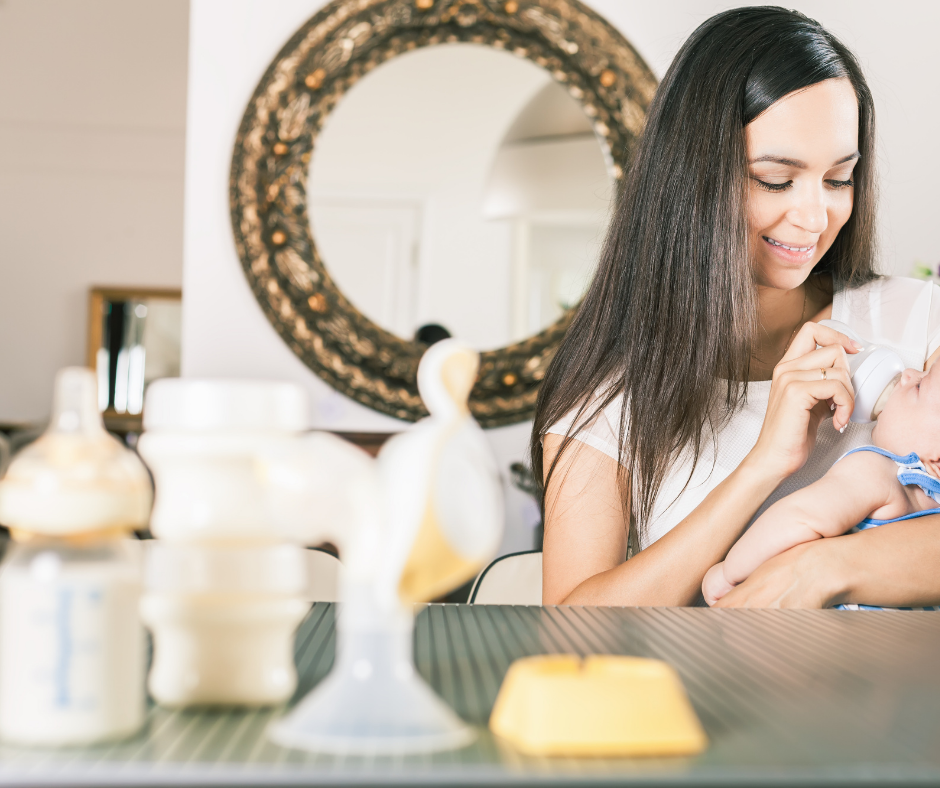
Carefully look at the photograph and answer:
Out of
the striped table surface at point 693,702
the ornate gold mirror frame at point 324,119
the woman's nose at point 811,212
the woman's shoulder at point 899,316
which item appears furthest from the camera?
the ornate gold mirror frame at point 324,119

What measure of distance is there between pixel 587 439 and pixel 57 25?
5.29 m

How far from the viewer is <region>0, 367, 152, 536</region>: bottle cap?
1.10 feet

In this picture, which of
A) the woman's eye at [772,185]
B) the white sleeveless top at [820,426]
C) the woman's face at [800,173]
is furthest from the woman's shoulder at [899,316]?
the woman's eye at [772,185]

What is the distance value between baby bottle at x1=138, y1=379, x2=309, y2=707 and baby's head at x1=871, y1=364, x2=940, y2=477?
1062 millimetres

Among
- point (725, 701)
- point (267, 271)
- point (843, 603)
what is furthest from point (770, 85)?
point (267, 271)

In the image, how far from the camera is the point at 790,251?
135cm

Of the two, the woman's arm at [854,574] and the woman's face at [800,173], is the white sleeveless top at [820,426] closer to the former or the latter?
the woman's face at [800,173]

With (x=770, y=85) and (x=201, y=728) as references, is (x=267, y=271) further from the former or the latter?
(x=201, y=728)

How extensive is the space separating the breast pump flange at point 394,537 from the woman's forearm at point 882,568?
673 mm

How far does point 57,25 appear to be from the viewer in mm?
5391

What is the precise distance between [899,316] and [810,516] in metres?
0.54

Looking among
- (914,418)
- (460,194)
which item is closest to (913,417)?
(914,418)

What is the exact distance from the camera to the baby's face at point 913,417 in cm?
121

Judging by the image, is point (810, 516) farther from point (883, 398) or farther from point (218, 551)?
point (218, 551)
